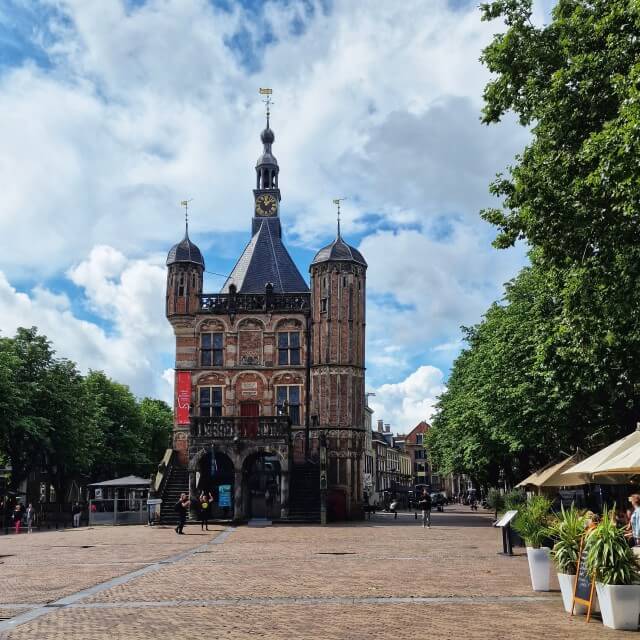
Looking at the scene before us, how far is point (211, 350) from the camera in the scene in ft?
168

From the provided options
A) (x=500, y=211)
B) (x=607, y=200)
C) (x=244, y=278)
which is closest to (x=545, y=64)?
(x=500, y=211)

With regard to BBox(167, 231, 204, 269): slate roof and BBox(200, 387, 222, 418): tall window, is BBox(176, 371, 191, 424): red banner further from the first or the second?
BBox(167, 231, 204, 269): slate roof

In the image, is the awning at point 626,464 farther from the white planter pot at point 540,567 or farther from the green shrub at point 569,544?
the white planter pot at point 540,567

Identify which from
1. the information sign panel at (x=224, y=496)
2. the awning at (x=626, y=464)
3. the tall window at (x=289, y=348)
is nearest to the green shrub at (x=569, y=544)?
the awning at (x=626, y=464)

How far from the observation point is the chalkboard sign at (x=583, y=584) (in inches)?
456

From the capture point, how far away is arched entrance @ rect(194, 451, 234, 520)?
4628 cm

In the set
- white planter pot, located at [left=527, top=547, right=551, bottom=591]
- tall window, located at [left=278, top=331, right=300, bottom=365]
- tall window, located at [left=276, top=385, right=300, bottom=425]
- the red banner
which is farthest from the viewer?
the red banner

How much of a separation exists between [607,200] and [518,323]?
53.1 feet

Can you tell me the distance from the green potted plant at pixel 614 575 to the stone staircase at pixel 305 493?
111 ft

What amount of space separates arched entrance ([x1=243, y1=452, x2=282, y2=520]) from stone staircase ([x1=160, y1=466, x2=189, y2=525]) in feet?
12.3

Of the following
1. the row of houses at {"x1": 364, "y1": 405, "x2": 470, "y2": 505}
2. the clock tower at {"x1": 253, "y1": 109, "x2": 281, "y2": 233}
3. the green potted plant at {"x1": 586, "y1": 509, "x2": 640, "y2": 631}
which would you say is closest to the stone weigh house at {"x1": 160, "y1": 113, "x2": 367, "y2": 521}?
the clock tower at {"x1": 253, "y1": 109, "x2": 281, "y2": 233}

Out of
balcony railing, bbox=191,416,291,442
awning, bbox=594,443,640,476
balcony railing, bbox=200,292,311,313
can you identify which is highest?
balcony railing, bbox=200,292,311,313

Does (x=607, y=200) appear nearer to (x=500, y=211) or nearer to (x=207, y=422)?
(x=500, y=211)

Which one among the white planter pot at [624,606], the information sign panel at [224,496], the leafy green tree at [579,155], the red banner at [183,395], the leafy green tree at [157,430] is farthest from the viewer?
the leafy green tree at [157,430]
